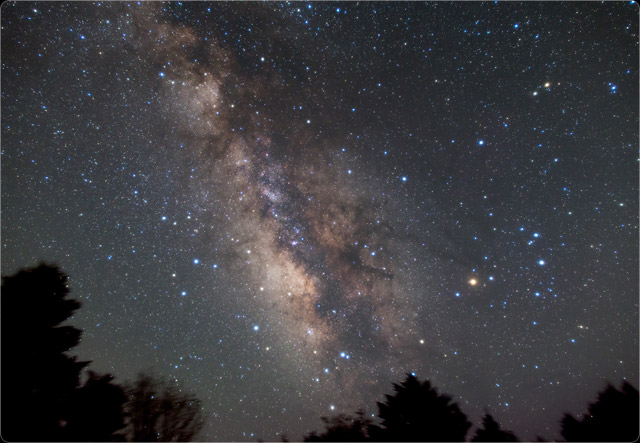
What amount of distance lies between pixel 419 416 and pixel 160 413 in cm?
1383

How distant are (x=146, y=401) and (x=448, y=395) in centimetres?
1563

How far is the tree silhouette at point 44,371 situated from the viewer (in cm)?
618

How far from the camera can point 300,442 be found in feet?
39.6

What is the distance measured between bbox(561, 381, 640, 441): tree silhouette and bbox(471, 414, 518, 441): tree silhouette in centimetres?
232

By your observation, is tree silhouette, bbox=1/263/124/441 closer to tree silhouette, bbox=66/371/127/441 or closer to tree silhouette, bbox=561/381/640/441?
tree silhouette, bbox=66/371/127/441

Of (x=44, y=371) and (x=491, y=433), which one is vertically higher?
(x=44, y=371)

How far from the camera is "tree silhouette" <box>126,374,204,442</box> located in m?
13.1

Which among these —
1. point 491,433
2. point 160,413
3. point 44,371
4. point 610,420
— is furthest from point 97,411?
point 610,420

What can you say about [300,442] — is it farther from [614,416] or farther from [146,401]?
[614,416]

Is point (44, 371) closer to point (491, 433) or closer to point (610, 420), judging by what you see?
point (491, 433)

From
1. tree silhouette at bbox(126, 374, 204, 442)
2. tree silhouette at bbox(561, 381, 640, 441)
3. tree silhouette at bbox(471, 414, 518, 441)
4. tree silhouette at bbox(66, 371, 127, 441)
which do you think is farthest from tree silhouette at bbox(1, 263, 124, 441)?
tree silhouette at bbox(561, 381, 640, 441)

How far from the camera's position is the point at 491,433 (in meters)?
9.47

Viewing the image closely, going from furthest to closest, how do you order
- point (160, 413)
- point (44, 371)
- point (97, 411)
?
point (160, 413) → point (97, 411) → point (44, 371)

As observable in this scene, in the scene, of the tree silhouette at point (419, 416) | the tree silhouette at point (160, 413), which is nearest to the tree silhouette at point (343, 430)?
the tree silhouette at point (419, 416)
